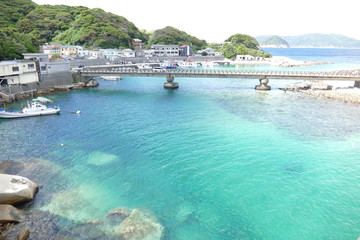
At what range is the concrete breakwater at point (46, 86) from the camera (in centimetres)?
4578

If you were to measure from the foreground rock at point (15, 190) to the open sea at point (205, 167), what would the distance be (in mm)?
766

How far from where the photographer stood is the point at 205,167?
2208cm

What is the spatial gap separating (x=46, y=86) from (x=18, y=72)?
782cm

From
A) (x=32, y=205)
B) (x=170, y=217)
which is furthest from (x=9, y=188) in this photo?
(x=170, y=217)

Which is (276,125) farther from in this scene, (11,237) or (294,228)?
(11,237)

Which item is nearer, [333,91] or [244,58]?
[333,91]

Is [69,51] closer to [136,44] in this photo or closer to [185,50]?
[136,44]

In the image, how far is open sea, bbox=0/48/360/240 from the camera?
608 inches

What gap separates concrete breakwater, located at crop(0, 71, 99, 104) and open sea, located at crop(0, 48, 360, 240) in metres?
14.6

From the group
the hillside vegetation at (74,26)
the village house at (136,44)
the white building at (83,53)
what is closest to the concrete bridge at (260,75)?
the white building at (83,53)

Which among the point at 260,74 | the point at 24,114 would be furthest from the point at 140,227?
the point at 260,74

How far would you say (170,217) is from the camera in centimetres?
1555

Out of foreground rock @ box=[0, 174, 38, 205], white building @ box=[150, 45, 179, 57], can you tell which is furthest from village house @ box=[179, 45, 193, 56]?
foreground rock @ box=[0, 174, 38, 205]

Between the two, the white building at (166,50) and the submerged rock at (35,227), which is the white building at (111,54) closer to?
the white building at (166,50)
